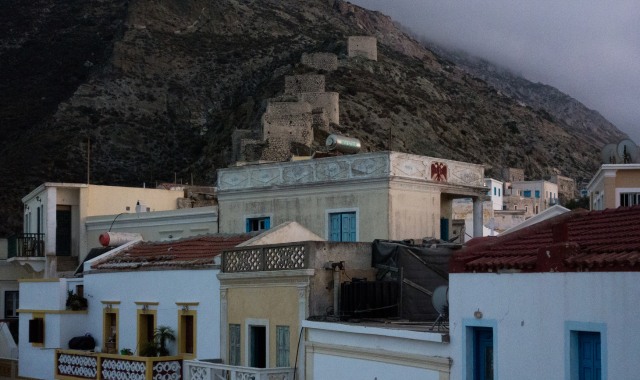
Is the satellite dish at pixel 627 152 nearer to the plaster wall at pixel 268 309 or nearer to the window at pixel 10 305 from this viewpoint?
the plaster wall at pixel 268 309

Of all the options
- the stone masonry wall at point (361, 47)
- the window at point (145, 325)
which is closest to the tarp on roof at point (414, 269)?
the window at point (145, 325)

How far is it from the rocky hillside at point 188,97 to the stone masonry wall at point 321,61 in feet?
A: 4.68

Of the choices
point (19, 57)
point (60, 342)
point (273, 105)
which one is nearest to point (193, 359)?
point (60, 342)

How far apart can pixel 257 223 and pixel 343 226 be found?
152 inches

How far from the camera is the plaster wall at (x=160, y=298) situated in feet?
87.4

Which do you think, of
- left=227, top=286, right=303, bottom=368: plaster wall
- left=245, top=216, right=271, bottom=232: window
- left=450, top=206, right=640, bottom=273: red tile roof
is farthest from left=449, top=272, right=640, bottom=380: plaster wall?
left=245, top=216, right=271, bottom=232: window

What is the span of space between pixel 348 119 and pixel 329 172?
83.1 meters

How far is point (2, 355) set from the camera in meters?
36.8

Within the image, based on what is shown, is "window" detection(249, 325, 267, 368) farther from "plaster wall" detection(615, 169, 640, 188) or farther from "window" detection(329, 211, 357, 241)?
"plaster wall" detection(615, 169, 640, 188)

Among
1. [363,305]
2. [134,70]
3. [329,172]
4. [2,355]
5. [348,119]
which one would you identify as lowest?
[2,355]

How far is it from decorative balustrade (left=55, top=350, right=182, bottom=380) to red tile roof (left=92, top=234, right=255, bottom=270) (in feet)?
7.62

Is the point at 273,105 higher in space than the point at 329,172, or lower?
higher

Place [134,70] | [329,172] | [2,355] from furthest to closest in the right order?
[134,70] → [2,355] → [329,172]

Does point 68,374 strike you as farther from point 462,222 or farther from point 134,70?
point 134,70
